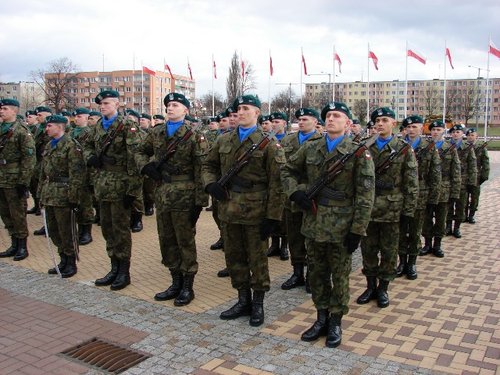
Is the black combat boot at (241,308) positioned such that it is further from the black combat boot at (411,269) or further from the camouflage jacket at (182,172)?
the black combat boot at (411,269)

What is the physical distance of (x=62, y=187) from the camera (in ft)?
20.6

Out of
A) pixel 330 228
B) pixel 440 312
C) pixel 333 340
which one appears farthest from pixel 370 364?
pixel 440 312

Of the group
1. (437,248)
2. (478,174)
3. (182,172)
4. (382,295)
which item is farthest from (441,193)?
(182,172)

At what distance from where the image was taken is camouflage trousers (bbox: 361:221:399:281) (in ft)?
18.1

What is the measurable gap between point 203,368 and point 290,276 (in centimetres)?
285

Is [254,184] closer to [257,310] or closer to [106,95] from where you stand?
[257,310]

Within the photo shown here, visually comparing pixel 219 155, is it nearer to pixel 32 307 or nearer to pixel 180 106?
pixel 180 106

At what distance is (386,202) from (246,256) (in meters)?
1.73

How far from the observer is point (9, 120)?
23.9 ft

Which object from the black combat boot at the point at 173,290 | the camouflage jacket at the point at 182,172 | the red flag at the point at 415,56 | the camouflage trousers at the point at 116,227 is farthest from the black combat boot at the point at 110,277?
the red flag at the point at 415,56

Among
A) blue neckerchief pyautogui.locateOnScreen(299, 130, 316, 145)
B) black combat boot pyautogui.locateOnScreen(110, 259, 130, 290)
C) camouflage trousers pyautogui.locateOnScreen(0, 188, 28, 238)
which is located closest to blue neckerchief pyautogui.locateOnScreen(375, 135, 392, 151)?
blue neckerchief pyautogui.locateOnScreen(299, 130, 316, 145)

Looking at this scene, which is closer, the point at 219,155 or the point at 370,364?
the point at 370,364

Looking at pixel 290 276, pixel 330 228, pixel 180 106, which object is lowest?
pixel 290 276

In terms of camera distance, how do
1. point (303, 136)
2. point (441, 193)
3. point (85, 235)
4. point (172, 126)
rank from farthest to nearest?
1. point (85, 235)
2. point (441, 193)
3. point (303, 136)
4. point (172, 126)
